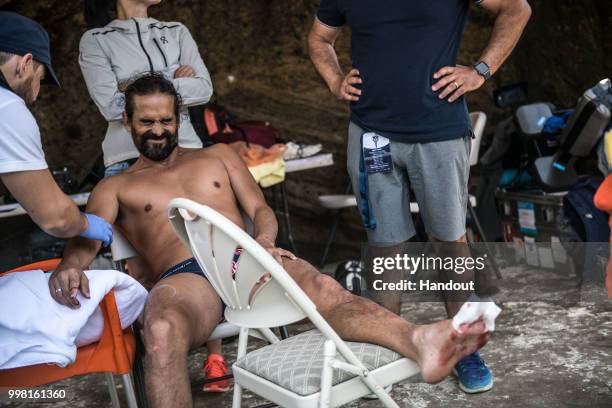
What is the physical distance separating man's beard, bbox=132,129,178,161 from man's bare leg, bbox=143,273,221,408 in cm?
56

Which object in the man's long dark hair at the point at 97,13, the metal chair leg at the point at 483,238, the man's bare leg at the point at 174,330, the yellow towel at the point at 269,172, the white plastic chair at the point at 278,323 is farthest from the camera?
the metal chair leg at the point at 483,238

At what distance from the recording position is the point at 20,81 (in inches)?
84.9

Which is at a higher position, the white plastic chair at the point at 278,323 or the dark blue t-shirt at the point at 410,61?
the dark blue t-shirt at the point at 410,61

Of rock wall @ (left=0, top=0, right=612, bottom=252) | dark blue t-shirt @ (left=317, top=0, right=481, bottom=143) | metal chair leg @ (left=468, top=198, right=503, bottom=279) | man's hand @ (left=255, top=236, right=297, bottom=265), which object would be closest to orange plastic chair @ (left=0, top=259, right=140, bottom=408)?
man's hand @ (left=255, top=236, right=297, bottom=265)

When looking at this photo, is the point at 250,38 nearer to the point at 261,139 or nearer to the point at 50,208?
the point at 261,139

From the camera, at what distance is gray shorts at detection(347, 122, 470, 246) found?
290cm

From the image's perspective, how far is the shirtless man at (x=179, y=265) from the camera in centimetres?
211

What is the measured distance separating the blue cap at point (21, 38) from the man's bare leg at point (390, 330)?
37.7 inches

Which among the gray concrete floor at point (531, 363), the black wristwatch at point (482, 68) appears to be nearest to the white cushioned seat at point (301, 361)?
the gray concrete floor at point (531, 363)

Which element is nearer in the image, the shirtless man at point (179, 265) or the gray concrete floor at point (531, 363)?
the shirtless man at point (179, 265)

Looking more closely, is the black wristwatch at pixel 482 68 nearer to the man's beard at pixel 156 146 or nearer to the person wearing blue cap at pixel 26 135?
the man's beard at pixel 156 146

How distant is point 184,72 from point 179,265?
1170 millimetres

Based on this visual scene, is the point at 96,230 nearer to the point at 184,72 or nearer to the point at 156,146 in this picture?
the point at 156,146

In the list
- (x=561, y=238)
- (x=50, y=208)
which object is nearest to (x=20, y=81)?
(x=50, y=208)
